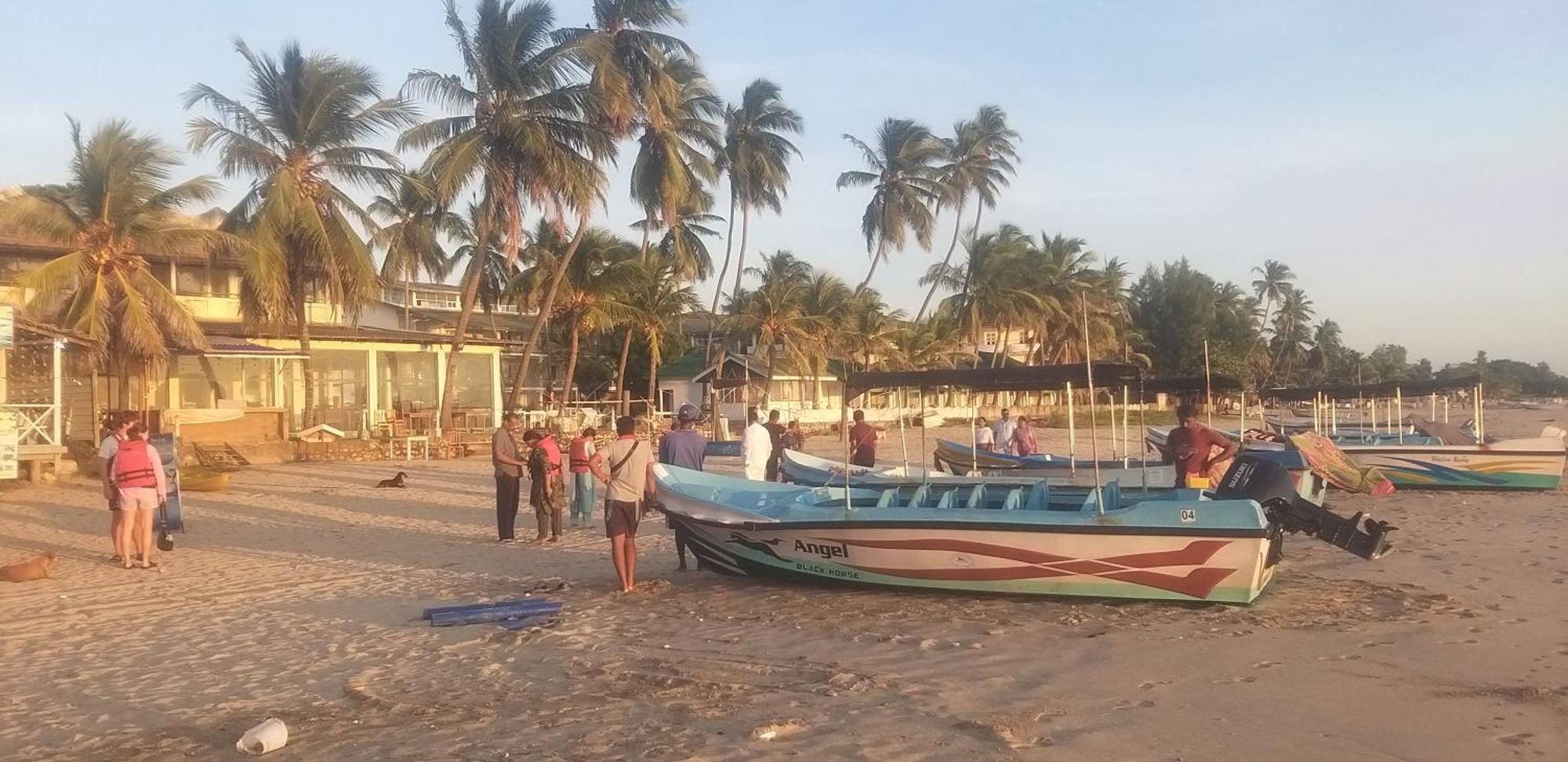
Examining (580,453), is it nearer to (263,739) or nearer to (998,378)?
(998,378)

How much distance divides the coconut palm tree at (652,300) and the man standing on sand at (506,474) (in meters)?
21.4

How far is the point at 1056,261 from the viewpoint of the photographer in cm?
5109

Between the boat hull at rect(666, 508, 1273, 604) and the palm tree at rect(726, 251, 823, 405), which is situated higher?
the palm tree at rect(726, 251, 823, 405)

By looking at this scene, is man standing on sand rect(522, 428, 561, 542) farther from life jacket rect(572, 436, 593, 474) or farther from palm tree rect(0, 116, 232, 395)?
palm tree rect(0, 116, 232, 395)

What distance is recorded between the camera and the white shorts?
10.5m

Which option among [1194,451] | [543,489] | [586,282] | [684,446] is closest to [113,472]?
[543,489]

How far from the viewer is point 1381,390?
744 inches

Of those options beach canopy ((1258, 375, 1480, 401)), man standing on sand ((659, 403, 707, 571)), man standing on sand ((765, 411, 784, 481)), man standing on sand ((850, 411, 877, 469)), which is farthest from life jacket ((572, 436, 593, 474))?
beach canopy ((1258, 375, 1480, 401))

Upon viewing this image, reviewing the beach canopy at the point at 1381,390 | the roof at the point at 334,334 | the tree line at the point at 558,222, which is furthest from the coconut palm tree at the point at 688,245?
the beach canopy at the point at 1381,390

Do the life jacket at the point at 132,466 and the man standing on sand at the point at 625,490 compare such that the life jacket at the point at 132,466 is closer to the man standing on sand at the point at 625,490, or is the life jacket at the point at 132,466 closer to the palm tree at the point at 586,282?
the man standing on sand at the point at 625,490

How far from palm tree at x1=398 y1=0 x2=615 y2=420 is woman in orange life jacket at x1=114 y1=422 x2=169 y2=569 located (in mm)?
16139

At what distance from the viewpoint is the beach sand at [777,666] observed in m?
5.14

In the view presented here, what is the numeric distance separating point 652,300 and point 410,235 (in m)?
7.97

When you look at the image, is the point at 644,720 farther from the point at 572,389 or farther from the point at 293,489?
the point at 572,389
